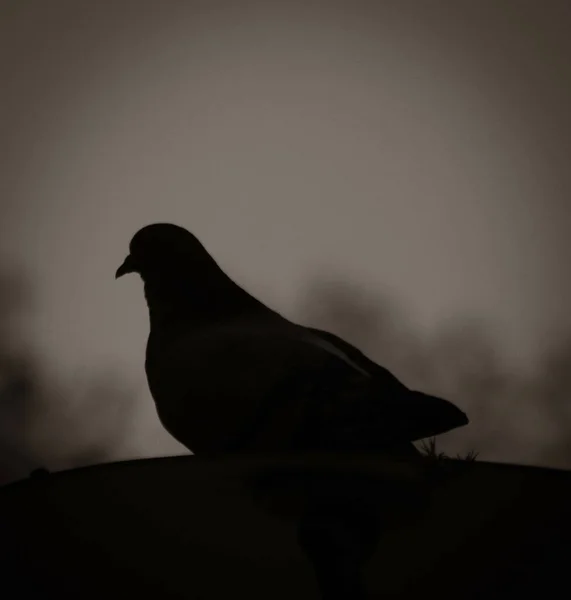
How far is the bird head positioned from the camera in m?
0.75

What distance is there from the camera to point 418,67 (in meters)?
1.01

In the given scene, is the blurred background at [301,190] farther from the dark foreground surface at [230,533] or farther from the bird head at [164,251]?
the dark foreground surface at [230,533]

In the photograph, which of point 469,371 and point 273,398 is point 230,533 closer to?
point 273,398

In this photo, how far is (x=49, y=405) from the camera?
3.10 feet

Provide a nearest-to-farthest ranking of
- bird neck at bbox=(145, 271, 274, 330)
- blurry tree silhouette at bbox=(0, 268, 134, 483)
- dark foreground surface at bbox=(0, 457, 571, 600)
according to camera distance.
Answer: dark foreground surface at bbox=(0, 457, 571, 600), bird neck at bbox=(145, 271, 274, 330), blurry tree silhouette at bbox=(0, 268, 134, 483)

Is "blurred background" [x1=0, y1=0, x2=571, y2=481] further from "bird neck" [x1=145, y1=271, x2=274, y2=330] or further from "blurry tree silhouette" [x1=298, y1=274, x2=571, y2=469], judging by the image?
"bird neck" [x1=145, y1=271, x2=274, y2=330]

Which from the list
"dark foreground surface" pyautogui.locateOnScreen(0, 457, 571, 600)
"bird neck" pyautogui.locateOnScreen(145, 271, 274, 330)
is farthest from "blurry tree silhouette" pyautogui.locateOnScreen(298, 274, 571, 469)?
"dark foreground surface" pyautogui.locateOnScreen(0, 457, 571, 600)

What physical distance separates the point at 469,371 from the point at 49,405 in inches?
23.8

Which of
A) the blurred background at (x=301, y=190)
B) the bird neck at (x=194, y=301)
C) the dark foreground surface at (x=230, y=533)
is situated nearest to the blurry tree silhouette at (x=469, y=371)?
the blurred background at (x=301, y=190)

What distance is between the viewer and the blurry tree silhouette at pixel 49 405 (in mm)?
939

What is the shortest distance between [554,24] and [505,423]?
0.60 meters

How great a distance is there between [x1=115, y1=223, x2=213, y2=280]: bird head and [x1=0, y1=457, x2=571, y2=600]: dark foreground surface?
0.24 metres

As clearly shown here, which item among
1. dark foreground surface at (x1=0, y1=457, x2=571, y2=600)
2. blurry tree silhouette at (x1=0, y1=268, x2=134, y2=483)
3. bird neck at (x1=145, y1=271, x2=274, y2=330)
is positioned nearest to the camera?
dark foreground surface at (x1=0, y1=457, x2=571, y2=600)

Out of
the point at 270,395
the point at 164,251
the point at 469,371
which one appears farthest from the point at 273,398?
the point at 469,371
